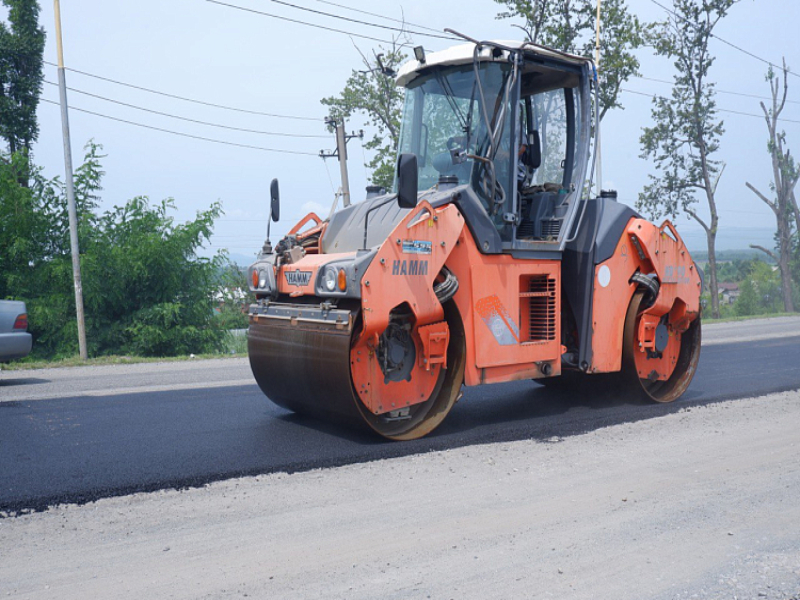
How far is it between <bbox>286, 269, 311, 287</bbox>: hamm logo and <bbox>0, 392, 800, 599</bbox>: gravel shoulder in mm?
1497

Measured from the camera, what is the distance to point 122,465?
4.81 metres

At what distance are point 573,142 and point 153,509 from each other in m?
4.80

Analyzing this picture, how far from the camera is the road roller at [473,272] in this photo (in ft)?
17.5

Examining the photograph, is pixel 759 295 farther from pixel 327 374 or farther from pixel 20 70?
pixel 327 374

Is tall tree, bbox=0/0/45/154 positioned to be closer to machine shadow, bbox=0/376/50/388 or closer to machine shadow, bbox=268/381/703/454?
machine shadow, bbox=0/376/50/388

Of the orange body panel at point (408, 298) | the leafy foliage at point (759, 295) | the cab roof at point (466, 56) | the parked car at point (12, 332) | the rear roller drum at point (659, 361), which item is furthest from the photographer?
the leafy foliage at point (759, 295)

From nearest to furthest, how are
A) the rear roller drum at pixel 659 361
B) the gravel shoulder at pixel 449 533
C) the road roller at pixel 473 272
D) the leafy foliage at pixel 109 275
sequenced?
the gravel shoulder at pixel 449 533, the road roller at pixel 473 272, the rear roller drum at pixel 659 361, the leafy foliage at pixel 109 275

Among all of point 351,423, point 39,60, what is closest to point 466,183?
point 351,423

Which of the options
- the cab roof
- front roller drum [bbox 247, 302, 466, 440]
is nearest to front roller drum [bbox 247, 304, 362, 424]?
front roller drum [bbox 247, 302, 466, 440]

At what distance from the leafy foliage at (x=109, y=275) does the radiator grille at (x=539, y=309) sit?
1175cm

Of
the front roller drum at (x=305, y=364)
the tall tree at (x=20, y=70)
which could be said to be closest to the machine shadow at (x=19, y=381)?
the front roller drum at (x=305, y=364)

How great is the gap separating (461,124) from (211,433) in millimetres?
3152

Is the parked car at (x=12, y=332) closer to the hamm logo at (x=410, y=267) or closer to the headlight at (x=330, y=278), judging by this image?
the headlight at (x=330, y=278)

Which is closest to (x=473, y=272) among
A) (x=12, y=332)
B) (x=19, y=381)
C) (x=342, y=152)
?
(x=12, y=332)
